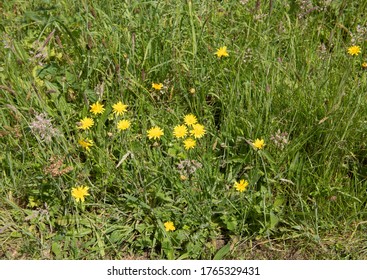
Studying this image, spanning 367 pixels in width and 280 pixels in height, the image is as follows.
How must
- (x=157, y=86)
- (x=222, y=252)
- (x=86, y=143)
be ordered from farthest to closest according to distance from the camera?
(x=157, y=86) < (x=86, y=143) < (x=222, y=252)

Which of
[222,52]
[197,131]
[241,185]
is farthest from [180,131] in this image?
[222,52]

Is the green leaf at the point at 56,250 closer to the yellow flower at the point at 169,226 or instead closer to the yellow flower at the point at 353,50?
the yellow flower at the point at 169,226

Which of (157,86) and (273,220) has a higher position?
(157,86)

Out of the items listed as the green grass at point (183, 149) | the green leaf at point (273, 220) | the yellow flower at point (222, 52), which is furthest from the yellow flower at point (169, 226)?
the yellow flower at point (222, 52)

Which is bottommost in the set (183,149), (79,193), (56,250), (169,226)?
(56,250)

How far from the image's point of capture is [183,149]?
2.22 m

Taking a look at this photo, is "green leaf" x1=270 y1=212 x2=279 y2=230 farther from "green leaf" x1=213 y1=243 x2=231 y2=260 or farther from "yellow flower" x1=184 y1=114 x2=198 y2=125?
"yellow flower" x1=184 y1=114 x2=198 y2=125

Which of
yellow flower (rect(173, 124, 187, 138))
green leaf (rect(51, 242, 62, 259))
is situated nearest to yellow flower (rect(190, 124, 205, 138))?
yellow flower (rect(173, 124, 187, 138))

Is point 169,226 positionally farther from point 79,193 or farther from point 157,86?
point 157,86

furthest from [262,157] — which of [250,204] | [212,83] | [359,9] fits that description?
[359,9]

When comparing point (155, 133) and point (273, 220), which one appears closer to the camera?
point (273, 220)

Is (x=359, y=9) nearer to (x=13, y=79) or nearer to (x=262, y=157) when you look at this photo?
(x=262, y=157)

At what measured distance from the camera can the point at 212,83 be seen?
8.23 feet

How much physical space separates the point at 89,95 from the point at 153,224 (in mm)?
781
